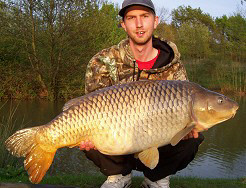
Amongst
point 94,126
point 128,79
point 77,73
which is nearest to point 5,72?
point 77,73

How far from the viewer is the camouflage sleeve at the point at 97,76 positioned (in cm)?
247

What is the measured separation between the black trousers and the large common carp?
43cm

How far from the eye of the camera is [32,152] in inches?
70.4

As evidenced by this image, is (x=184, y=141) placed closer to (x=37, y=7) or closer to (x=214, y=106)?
(x=214, y=106)

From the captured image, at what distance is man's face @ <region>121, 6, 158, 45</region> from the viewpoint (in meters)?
2.33

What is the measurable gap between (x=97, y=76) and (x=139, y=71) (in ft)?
1.19

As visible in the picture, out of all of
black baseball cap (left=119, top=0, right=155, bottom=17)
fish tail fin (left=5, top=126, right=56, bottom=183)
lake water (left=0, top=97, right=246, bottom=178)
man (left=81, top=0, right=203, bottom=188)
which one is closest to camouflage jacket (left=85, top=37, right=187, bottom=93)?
man (left=81, top=0, right=203, bottom=188)

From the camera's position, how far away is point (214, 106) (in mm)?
1805

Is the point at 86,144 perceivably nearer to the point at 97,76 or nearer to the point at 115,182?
the point at 115,182

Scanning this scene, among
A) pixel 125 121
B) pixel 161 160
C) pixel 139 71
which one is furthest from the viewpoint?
pixel 139 71

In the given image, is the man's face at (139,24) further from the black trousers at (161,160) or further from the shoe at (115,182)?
the shoe at (115,182)

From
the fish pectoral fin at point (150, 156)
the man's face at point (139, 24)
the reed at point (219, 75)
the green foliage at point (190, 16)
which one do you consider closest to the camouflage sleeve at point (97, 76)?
the man's face at point (139, 24)

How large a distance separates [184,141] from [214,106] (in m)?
0.48

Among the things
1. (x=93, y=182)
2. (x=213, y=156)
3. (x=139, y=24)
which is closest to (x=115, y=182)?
(x=93, y=182)
